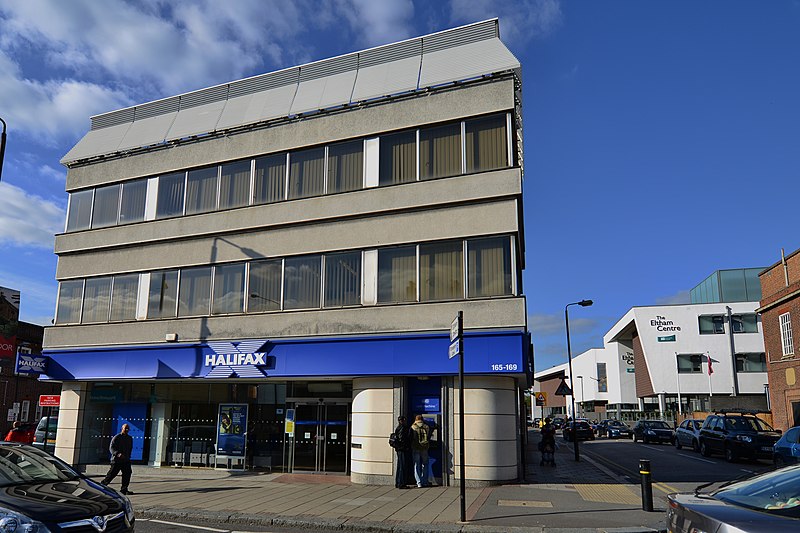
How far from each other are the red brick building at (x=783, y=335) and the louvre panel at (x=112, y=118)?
28910 mm

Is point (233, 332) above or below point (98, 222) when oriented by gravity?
below

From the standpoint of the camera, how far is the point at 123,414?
69.5 feet

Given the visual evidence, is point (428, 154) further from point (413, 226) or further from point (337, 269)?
point (337, 269)

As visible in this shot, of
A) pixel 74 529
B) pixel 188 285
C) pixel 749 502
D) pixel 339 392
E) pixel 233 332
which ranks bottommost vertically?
pixel 74 529

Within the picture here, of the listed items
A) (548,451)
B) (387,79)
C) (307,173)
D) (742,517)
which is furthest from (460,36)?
(742,517)

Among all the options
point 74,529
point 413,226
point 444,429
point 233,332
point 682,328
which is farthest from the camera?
point 682,328

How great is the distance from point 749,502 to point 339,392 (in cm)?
1354

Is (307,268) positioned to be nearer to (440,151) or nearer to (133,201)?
(440,151)

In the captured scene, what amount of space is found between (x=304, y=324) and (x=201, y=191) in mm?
6254

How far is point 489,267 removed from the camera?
16.5m

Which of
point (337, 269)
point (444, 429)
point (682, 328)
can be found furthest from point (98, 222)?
point (682, 328)

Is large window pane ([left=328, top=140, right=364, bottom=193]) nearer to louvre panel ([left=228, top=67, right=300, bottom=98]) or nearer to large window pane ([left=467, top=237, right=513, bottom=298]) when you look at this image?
louvre panel ([left=228, top=67, right=300, bottom=98])

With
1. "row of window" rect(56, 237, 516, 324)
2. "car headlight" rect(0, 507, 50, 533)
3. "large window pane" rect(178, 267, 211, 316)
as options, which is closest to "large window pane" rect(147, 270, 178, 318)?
"row of window" rect(56, 237, 516, 324)

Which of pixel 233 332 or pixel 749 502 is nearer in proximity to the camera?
pixel 749 502
